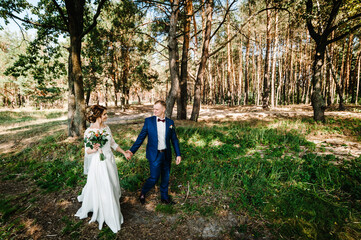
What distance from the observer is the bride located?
291 centimetres

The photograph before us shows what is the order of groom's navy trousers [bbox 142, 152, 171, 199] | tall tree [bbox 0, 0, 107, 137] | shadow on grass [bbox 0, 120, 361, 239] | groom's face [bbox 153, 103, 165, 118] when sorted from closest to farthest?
shadow on grass [bbox 0, 120, 361, 239] → groom's face [bbox 153, 103, 165, 118] → groom's navy trousers [bbox 142, 152, 171, 199] → tall tree [bbox 0, 0, 107, 137]

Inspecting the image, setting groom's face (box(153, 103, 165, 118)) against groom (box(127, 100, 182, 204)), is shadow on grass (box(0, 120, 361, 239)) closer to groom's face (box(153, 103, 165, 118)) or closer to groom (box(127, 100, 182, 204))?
groom (box(127, 100, 182, 204))

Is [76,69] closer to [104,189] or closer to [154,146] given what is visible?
[154,146]

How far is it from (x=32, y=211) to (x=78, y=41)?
22.6 feet

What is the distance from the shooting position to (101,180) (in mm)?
2926

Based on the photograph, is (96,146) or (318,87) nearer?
(96,146)

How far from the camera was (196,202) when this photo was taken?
3.75 metres

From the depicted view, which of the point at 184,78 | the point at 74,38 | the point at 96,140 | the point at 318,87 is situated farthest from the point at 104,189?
the point at 318,87

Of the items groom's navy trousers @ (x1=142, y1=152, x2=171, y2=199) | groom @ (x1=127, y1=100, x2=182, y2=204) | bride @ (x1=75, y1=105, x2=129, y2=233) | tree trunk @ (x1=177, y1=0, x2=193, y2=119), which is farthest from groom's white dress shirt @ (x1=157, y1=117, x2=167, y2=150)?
tree trunk @ (x1=177, y1=0, x2=193, y2=119)

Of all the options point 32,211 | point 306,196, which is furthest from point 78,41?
point 306,196

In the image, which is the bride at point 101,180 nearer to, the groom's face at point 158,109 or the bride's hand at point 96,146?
the bride's hand at point 96,146

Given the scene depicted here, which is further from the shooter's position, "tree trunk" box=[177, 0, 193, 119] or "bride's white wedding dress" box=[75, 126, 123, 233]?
"tree trunk" box=[177, 0, 193, 119]

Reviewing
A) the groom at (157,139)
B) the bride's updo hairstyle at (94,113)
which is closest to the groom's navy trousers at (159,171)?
the groom at (157,139)

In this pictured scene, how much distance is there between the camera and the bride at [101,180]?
9.56 feet
